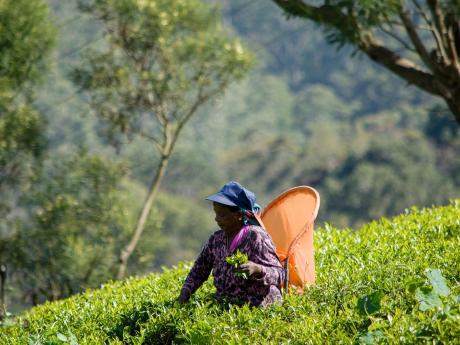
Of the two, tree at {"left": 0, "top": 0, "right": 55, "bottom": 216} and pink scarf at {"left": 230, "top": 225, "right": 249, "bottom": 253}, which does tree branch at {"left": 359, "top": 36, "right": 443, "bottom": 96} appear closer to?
pink scarf at {"left": 230, "top": 225, "right": 249, "bottom": 253}

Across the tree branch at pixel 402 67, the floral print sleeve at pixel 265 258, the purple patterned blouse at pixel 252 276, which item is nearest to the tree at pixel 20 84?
the tree branch at pixel 402 67

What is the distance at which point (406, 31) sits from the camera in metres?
10.7

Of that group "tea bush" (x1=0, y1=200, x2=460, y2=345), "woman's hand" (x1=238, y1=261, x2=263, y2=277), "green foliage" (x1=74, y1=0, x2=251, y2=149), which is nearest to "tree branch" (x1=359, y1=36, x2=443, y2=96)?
"tea bush" (x1=0, y1=200, x2=460, y2=345)

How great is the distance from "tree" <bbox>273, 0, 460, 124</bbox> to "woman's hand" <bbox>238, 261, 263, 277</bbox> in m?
5.28

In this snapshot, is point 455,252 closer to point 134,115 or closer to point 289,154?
point 134,115

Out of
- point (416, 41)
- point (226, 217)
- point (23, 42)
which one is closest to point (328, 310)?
point (226, 217)

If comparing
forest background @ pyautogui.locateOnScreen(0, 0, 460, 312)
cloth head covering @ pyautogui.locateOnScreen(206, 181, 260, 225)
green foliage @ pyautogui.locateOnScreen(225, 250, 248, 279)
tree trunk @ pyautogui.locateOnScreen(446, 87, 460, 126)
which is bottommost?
forest background @ pyautogui.locateOnScreen(0, 0, 460, 312)

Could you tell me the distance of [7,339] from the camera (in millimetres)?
6316

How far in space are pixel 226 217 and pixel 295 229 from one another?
0.98 metres

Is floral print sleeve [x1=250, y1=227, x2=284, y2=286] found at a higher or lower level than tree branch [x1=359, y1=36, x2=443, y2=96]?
lower

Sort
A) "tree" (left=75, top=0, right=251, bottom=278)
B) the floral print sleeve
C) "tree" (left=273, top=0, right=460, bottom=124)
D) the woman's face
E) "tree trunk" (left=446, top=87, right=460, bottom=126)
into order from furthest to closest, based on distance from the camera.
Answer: "tree" (left=75, top=0, right=251, bottom=278) < "tree" (left=273, top=0, right=460, bottom=124) < "tree trunk" (left=446, top=87, right=460, bottom=126) < the woman's face < the floral print sleeve

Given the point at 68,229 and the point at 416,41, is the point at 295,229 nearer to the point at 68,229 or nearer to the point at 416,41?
the point at 416,41

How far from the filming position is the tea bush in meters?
4.84

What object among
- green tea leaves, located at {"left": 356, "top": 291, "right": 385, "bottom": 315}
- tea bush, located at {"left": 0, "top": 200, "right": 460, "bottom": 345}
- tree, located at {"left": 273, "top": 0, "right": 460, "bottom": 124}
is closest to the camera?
tea bush, located at {"left": 0, "top": 200, "right": 460, "bottom": 345}
